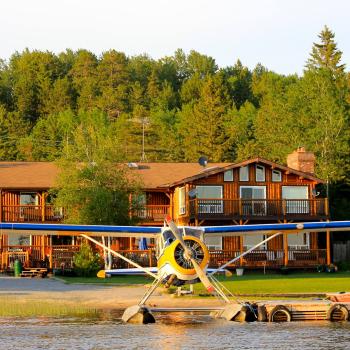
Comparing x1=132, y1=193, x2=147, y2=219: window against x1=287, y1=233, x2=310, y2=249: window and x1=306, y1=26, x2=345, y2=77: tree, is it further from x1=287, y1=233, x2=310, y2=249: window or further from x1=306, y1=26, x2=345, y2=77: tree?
x1=306, y1=26, x2=345, y2=77: tree

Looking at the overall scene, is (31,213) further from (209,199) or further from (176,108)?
(176,108)

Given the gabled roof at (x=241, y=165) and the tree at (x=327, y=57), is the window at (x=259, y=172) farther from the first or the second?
the tree at (x=327, y=57)

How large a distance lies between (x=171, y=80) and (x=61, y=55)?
19.3 meters

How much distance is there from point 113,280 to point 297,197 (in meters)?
15.2

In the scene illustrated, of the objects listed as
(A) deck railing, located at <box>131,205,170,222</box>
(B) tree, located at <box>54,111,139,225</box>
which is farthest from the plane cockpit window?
(A) deck railing, located at <box>131,205,170,222</box>

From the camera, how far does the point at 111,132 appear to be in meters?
113

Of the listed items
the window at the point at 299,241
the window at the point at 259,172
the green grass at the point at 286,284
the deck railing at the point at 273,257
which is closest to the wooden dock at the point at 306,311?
the green grass at the point at 286,284

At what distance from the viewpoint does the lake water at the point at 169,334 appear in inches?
915

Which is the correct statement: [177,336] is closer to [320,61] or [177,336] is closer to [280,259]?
[280,259]

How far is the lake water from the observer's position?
23.2m

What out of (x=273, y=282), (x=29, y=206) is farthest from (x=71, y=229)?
(x=29, y=206)

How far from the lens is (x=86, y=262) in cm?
4966

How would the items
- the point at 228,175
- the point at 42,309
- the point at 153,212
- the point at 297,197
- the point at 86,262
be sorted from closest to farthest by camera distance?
the point at 42,309
the point at 86,262
the point at 228,175
the point at 297,197
the point at 153,212

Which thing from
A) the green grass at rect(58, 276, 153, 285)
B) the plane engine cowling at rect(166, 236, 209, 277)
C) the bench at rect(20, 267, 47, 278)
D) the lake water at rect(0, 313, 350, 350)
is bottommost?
the lake water at rect(0, 313, 350, 350)
